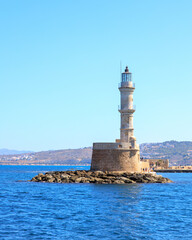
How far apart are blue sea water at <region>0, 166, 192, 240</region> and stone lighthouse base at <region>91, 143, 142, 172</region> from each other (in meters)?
8.26

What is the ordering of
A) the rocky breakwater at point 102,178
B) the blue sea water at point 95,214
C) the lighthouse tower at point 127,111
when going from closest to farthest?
the blue sea water at point 95,214, the rocky breakwater at point 102,178, the lighthouse tower at point 127,111

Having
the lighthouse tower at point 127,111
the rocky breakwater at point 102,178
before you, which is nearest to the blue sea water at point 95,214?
the rocky breakwater at point 102,178

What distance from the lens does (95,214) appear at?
2806 centimetres

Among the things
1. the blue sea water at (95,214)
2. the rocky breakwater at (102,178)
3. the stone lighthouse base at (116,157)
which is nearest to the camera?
the blue sea water at (95,214)

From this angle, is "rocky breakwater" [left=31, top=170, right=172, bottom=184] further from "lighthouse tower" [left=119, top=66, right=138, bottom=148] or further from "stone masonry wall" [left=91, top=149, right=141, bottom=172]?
"lighthouse tower" [left=119, top=66, right=138, bottom=148]

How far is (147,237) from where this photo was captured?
→ 70.8 ft

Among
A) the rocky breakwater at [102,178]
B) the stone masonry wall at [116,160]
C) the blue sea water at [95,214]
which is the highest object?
the stone masonry wall at [116,160]

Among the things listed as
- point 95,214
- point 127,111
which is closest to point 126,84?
point 127,111

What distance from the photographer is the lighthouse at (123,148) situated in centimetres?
5122

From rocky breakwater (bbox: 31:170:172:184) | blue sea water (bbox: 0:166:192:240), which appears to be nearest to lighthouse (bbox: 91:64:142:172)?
rocky breakwater (bbox: 31:170:172:184)

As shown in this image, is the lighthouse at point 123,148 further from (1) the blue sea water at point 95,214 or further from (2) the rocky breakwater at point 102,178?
(1) the blue sea water at point 95,214

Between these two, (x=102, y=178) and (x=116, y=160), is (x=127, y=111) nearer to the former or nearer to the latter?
(x=116, y=160)

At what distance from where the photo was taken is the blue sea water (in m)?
22.2

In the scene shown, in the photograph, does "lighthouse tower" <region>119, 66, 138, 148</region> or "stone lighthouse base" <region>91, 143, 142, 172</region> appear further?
"lighthouse tower" <region>119, 66, 138, 148</region>
